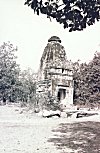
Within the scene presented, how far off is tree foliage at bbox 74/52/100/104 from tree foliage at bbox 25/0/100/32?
28076mm

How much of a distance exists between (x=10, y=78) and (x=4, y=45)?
5116mm

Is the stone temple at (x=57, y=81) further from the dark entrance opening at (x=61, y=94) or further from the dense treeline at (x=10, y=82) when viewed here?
the dense treeline at (x=10, y=82)

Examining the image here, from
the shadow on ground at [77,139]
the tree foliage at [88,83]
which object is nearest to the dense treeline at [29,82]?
the tree foliage at [88,83]

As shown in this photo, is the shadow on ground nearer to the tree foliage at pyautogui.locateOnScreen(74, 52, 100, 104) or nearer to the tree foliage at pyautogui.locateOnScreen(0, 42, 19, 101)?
the tree foliage at pyautogui.locateOnScreen(74, 52, 100, 104)

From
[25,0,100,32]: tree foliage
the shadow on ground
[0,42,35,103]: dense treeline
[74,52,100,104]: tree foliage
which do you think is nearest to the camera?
[25,0,100,32]: tree foliage

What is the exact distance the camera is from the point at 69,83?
106 ft

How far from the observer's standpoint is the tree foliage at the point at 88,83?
3419 cm

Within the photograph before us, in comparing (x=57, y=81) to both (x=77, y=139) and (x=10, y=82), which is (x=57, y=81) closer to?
(x=10, y=82)

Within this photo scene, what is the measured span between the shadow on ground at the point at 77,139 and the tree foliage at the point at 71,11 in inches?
175

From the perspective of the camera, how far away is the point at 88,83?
35.0 m

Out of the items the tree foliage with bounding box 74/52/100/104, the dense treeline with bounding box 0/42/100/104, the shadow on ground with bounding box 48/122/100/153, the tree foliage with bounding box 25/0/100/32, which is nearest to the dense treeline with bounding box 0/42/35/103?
the dense treeline with bounding box 0/42/100/104

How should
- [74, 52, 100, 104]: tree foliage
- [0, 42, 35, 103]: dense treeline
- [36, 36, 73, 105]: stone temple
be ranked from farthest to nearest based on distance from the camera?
[0, 42, 35, 103]: dense treeline
[74, 52, 100, 104]: tree foliage
[36, 36, 73, 105]: stone temple

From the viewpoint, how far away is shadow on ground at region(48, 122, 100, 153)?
9789mm

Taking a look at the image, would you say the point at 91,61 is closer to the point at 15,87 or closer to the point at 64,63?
the point at 64,63
